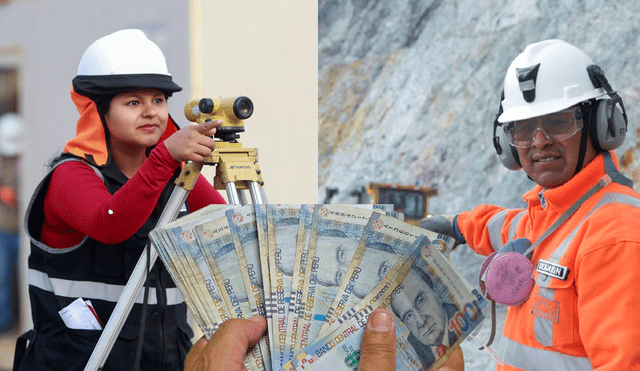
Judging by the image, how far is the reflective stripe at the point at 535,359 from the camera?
77.5 inches

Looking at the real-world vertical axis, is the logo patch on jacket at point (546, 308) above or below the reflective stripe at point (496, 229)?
below

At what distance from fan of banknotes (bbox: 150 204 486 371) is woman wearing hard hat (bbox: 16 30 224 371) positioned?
670 mm

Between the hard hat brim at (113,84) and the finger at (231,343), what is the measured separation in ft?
3.42

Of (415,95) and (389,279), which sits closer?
(389,279)

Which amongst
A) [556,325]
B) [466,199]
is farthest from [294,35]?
[556,325]

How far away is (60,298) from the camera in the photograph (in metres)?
2.20

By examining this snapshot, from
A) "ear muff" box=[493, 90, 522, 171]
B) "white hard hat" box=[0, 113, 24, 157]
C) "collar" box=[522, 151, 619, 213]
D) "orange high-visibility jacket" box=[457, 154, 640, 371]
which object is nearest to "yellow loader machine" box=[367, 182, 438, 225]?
"ear muff" box=[493, 90, 522, 171]

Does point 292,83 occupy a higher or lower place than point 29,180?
higher

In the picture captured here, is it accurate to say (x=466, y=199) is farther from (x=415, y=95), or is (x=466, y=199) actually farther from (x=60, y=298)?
(x=60, y=298)

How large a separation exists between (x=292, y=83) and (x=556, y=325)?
285cm

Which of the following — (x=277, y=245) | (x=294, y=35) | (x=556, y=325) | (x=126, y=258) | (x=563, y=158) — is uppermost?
(x=294, y=35)

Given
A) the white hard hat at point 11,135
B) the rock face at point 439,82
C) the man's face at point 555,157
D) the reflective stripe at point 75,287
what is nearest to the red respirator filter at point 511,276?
the man's face at point 555,157

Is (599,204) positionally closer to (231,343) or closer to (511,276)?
(511,276)

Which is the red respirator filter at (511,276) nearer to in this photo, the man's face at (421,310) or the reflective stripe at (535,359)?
the reflective stripe at (535,359)
